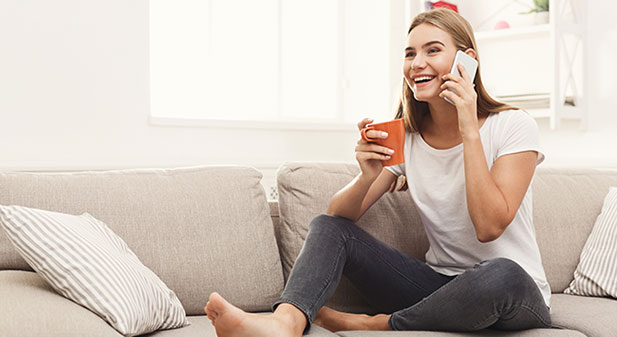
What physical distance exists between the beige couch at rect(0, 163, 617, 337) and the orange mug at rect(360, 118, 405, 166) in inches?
13.9

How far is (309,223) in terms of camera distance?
6.63ft

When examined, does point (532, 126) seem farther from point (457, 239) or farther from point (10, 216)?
point (10, 216)

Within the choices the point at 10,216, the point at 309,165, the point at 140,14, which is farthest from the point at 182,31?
the point at 10,216

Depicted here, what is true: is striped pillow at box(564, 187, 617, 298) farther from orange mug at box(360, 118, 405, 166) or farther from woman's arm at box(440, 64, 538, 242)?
orange mug at box(360, 118, 405, 166)

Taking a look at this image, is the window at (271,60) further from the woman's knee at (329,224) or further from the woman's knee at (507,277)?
the woman's knee at (507,277)

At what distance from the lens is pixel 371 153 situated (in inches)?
70.4

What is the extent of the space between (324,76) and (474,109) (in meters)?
2.13

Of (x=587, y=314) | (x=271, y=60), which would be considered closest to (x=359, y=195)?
(x=587, y=314)

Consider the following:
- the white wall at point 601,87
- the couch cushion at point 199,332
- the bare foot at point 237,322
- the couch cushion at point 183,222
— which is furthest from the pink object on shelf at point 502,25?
the bare foot at point 237,322

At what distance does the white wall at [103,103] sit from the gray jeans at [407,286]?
141 cm

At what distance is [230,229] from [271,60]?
6.06 feet

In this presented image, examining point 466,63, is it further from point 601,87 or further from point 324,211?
point 601,87

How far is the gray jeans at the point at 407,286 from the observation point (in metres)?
1.58

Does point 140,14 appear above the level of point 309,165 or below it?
above
